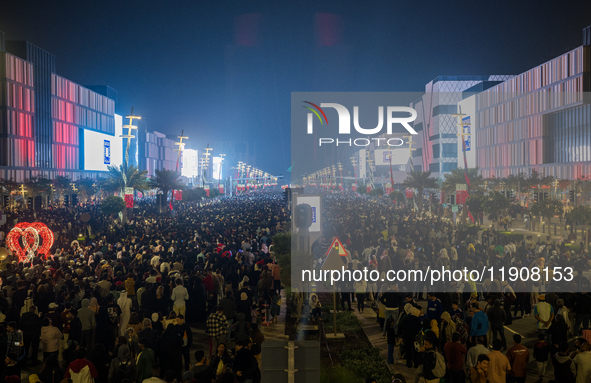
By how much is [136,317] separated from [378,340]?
532 centimetres

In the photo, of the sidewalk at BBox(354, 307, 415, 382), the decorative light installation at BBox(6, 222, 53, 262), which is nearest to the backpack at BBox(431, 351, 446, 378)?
the sidewalk at BBox(354, 307, 415, 382)

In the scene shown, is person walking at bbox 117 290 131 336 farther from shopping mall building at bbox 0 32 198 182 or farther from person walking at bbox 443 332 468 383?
shopping mall building at bbox 0 32 198 182

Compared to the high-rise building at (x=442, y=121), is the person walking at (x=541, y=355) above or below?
below

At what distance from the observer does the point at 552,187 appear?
54.7m

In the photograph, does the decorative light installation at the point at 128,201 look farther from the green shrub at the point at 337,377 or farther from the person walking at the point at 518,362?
the person walking at the point at 518,362

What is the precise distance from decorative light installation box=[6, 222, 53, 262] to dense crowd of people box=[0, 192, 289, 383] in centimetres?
62

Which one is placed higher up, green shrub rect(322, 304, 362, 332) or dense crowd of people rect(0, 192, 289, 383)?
dense crowd of people rect(0, 192, 289, 383)

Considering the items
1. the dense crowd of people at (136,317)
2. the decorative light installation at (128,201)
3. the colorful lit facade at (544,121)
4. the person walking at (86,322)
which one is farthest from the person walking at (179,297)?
the colorful lit facade at (544,121)

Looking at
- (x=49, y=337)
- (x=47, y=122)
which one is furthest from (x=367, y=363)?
(x=47, y=122)

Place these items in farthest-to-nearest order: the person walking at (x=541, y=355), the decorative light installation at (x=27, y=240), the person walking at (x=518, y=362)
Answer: the decorative light installation at (x=27, y=240) → the person walking at (x=541, y=355) → the person walking at (x=518, y=362)

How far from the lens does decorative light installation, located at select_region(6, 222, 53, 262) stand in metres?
16.6

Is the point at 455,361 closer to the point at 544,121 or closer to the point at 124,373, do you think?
the point at 124,373

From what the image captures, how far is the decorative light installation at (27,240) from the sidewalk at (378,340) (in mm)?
11281

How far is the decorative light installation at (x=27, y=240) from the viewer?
54.4 ft
